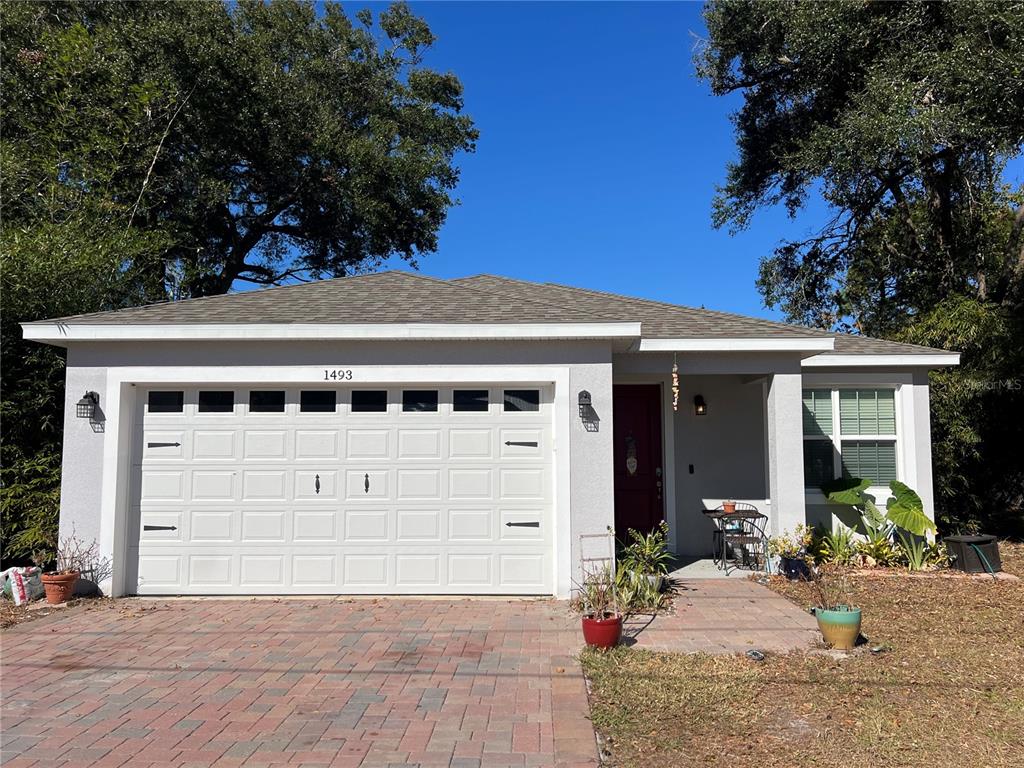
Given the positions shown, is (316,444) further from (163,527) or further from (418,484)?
(163,527)

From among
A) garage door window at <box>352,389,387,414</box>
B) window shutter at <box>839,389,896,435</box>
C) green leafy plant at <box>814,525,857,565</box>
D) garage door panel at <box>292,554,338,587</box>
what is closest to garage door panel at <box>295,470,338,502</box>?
garage door panel at <box>292,554,338,587</box>

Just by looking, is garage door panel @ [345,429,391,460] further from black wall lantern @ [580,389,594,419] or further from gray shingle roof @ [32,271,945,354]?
black wall lantern @ [580,389,594,419]

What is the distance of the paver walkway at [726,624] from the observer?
19.7 ft

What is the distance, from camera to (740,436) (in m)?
10.2

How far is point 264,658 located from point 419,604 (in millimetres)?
2143

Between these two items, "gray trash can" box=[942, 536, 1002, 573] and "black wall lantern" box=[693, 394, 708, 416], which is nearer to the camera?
"gray trash can" box=[942, 536, 1002, 573]

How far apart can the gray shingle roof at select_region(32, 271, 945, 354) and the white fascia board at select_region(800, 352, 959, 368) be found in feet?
0.34

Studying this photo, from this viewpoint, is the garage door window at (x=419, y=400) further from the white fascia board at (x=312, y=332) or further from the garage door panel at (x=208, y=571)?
the garage door panel at (x=208, y=571)

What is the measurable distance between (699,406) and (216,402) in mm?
6691

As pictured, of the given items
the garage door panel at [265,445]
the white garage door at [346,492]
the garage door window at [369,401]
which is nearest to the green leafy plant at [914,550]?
the white garage door at [346,492]

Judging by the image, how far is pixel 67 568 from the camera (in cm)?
768

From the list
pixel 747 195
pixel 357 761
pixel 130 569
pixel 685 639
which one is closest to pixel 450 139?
pixel 747 195

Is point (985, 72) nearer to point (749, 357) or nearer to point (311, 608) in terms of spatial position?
point (749, 357)

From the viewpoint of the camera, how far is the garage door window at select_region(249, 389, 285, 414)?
318 inches
